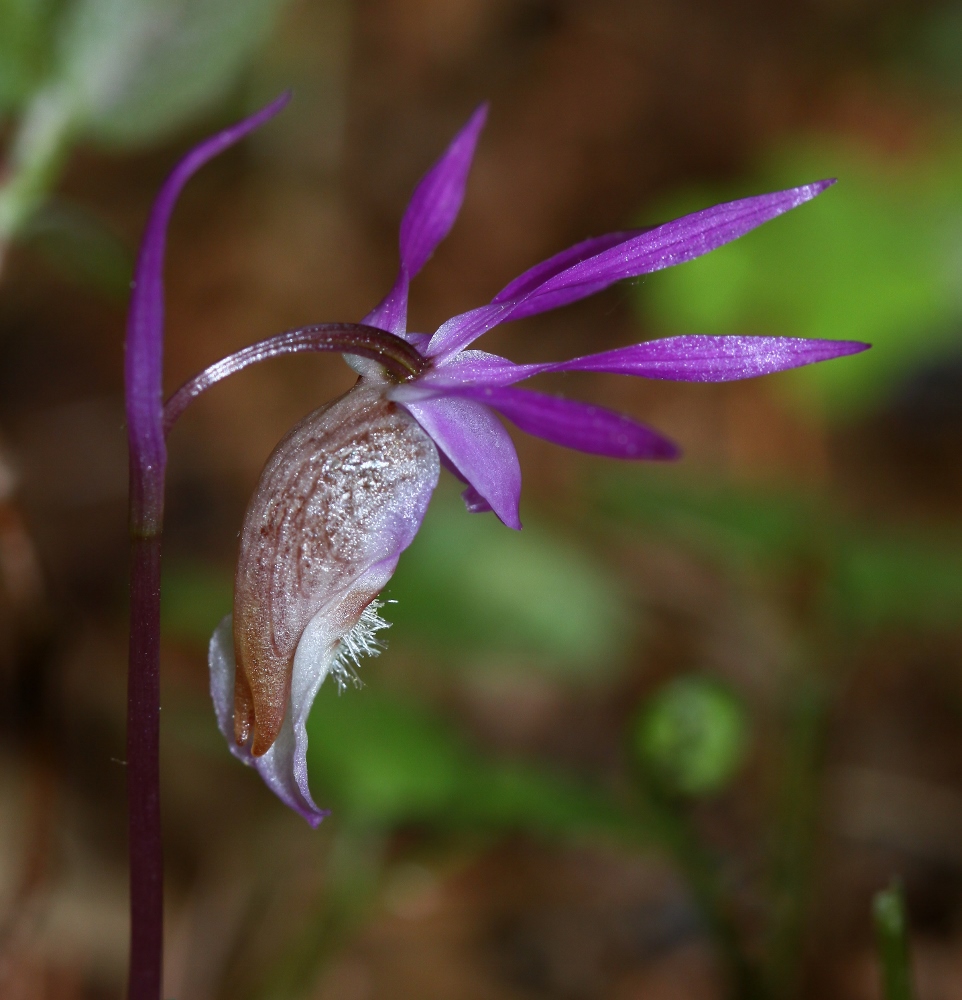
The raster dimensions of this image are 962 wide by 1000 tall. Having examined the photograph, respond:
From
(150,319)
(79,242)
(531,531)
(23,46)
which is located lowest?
(531,531)

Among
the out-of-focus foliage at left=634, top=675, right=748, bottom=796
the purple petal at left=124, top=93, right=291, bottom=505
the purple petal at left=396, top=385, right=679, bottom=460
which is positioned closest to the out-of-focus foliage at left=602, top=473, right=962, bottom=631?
the out-of-focus foliage at left=634, top=675, right=748, bottom=796

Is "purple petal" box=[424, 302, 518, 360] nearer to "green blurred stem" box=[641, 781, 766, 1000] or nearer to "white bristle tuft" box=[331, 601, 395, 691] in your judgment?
"white bristle tuft" box=[331, 601, 395, 691]

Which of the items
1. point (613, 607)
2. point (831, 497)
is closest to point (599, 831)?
point (613, 607)

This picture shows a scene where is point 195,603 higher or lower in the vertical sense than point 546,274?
lower

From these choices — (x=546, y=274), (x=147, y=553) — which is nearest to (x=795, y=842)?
(x=546, y=274)

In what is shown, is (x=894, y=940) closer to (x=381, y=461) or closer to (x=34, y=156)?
(x=381, y=461)

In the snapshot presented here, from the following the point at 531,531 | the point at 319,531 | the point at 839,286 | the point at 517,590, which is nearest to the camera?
the point at 319,531

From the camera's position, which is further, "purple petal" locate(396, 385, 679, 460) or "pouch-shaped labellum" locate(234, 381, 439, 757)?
"pouch-shaped labellum" locate(234, 381, 439, 757)
